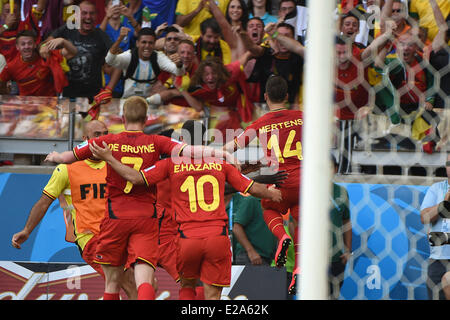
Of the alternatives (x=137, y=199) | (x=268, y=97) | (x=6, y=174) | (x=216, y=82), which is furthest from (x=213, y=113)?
(x=6, y=174)

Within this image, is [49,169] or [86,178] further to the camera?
[49,169]

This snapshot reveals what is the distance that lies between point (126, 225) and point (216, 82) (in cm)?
192

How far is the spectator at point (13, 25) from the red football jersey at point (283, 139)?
8.84ft

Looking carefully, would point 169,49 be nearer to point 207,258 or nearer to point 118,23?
point 118,23

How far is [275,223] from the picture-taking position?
4.34 metres

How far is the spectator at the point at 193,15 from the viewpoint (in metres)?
6.01

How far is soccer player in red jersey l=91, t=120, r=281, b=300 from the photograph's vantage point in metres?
3.97

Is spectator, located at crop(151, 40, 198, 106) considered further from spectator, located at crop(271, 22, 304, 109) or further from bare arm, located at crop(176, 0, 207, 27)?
spectator, located at crop(271, 22, 304, 109)

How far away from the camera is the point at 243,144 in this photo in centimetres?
416

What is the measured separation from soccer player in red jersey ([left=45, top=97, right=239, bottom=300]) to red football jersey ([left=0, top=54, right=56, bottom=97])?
186 centimetres

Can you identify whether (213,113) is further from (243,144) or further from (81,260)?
(81,260)

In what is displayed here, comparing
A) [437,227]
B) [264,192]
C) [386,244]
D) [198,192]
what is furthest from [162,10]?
[437,227]

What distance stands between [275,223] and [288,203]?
0.17 m

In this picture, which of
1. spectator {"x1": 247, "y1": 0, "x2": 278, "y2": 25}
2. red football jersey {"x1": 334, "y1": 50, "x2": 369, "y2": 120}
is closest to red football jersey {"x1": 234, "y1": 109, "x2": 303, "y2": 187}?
red football jersey {"x1": 334, "y1": 50, "x2": 369, "y2": 120}
